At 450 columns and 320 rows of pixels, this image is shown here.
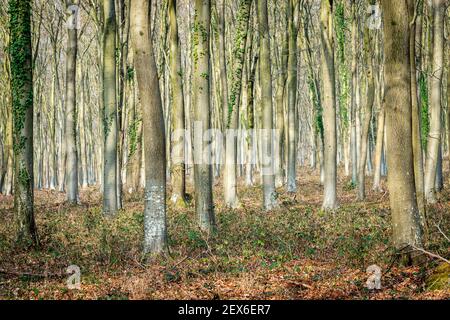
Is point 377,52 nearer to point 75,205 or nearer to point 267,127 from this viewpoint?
point 267,127

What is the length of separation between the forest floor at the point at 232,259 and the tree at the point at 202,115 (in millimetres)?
631

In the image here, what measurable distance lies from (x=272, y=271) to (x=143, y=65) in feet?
14.9

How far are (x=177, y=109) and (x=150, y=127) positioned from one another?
856 cm

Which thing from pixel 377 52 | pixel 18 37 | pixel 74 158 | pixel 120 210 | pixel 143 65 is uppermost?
pixel 377 52

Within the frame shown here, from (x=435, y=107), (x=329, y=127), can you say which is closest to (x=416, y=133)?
(x=435, y=107)

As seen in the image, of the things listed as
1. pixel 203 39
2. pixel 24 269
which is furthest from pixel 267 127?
pixel 24 269

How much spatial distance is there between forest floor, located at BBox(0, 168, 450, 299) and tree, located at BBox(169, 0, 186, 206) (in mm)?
2659

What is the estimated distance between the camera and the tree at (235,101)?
1630cm

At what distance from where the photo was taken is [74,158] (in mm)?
20078

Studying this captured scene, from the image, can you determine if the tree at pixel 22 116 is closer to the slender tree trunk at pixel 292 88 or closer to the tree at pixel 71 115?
the tree at pixel 71 115

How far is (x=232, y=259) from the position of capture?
10.0 m

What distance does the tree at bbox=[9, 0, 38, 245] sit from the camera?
11.3 metres

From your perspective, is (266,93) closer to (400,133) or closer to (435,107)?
(435,107)

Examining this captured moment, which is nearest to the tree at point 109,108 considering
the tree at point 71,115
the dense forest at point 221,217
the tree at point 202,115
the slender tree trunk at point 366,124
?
the dense forest at point 221,217
